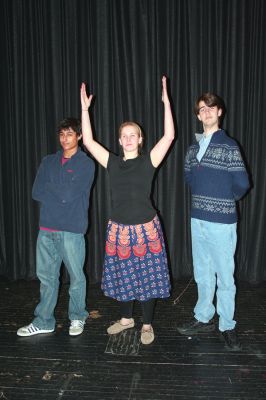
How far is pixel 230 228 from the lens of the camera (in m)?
2.14

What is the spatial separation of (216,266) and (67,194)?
1.03 meters

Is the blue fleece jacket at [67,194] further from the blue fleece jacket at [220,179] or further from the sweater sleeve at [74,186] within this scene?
the blue fleece jacket at [220,179]

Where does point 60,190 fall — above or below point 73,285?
above

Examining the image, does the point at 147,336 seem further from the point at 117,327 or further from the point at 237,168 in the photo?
the point at 237,168

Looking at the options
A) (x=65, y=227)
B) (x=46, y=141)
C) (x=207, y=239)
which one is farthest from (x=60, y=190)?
(x=46, y=141)

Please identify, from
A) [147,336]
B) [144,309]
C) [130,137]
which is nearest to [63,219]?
[130,137]

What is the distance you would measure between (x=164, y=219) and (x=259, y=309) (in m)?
1.11

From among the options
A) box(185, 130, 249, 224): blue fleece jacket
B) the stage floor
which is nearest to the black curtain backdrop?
the stage floor

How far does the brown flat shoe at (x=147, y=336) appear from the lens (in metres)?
2.27

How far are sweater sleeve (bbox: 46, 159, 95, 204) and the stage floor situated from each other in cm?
94

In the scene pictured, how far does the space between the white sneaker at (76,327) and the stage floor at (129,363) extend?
3cm

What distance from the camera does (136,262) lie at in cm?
219

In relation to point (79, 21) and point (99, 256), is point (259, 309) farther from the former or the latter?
point (79, 21)

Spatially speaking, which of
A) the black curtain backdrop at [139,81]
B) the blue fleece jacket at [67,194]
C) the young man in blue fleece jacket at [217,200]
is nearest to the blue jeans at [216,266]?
the young man in blue fleece jacket at [217,200]
